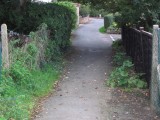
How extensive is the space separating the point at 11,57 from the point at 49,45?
4.19 m

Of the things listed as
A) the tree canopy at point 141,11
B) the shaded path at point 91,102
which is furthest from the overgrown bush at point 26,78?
the tree canopy at point 141,11

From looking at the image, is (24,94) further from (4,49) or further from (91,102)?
(91,102)

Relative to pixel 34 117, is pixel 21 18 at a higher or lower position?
higher

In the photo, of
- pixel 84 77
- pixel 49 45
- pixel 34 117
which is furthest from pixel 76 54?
pixel 34 117

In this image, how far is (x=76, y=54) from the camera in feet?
59.8

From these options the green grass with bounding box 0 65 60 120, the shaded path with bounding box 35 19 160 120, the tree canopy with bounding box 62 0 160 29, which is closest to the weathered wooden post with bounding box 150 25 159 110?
the shaded path with bounding box 35 19 160 120

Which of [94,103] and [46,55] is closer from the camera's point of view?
[94,103]

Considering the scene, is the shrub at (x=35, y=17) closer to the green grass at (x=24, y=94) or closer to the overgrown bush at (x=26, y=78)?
the overgrown bush at (x=26, y=78)

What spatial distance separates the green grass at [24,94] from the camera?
22.6ft

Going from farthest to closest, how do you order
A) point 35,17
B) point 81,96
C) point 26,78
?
point 35,17, point 81,96, point 26,78

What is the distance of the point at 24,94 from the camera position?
28.8 feet

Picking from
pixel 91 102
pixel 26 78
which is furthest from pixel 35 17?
pixel 91 102

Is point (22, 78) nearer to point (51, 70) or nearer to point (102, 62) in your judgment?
point (51, 70)

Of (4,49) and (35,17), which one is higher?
(35,17)
